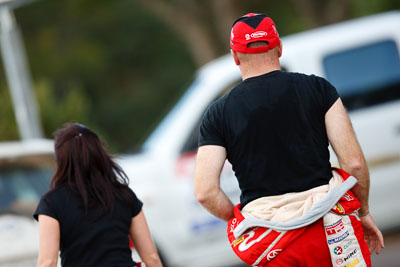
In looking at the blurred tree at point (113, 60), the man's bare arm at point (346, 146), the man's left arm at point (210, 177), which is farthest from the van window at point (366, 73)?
the blurred tree at point (113, 60)

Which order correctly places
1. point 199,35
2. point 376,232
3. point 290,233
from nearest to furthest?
point 290,233 < point 376,232 < point 199,35

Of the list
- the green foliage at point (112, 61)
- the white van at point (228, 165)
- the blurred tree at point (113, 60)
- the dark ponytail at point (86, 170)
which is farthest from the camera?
the green foliage at point (112, 61)

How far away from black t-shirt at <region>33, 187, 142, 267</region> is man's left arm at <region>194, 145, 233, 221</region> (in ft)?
1.61

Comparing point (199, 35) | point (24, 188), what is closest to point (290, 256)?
point (24, 188)

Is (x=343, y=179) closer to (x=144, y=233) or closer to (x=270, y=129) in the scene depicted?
(x=270, y=129)

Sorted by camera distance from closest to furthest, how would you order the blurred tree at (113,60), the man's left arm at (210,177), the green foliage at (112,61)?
the man's left arm at (210,177)
the blurred tree at (113,60)
the green foliage at (112,61)

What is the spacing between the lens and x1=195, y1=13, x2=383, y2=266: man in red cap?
350 cm

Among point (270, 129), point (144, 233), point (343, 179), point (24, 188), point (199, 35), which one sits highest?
point (270, 129)

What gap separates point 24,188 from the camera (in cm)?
627

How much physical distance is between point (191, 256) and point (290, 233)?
160 inches

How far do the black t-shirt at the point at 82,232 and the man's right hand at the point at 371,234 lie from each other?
1.14 metres

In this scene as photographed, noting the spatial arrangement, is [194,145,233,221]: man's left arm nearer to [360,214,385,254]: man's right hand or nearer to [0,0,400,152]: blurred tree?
[360,214,385,254]: man's right hand

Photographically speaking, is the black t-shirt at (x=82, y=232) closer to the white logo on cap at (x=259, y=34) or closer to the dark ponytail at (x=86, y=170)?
the dark ponytail at (x=86, y=170)

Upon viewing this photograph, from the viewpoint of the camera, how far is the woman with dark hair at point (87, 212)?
382 centimetres
